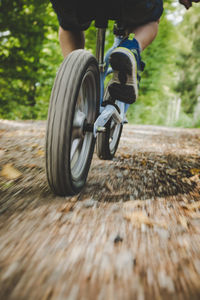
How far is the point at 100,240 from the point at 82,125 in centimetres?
77

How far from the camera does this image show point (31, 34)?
7957mm

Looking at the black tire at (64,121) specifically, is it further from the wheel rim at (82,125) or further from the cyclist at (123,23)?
the cyclist at (123,23)

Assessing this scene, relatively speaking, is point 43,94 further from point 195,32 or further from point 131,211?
point 195,32

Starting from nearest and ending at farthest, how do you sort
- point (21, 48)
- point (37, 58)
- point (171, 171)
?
point (171, 171)
point (21, 48)
point (37, 58)

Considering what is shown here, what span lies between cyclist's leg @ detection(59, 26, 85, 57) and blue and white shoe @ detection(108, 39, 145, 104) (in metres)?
0.38

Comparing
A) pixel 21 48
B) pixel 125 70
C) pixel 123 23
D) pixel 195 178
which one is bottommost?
pixel 195 178

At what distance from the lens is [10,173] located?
5.36 ft

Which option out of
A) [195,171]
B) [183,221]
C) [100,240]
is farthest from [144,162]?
[100,240]

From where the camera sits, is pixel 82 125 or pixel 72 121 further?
pixel 82 125

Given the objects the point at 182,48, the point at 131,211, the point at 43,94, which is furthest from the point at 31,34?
the point at 182,48

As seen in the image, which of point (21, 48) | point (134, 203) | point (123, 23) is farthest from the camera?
point (21, 48)

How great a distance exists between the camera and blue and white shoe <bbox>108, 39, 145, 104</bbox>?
56.9 inches

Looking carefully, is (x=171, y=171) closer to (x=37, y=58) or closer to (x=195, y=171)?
(x=195, y=171)

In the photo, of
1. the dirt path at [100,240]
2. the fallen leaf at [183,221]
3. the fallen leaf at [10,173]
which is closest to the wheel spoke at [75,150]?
the dirt path at [100,240]
